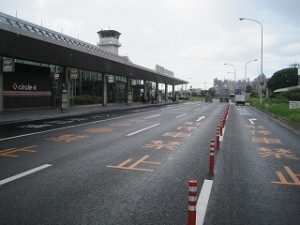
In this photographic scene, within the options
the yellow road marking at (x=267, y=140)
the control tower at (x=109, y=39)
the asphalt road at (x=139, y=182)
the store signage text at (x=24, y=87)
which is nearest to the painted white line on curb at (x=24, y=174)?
the asphalt road at (x=139, y=182)

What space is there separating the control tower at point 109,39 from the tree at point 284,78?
52.2 meters

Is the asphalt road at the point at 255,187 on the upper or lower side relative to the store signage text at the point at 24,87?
lower

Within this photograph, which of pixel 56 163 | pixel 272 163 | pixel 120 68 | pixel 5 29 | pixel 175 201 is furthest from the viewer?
pixel 120 68

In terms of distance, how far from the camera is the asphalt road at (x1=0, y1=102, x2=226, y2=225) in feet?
19.7

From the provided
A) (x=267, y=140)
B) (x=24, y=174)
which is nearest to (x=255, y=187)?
(x=24, y=174)

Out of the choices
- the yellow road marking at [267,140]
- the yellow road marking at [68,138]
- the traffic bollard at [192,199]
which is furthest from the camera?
the yellow road marking at [267,140]

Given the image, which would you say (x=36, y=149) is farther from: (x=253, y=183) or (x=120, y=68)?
(x=120, y=68)

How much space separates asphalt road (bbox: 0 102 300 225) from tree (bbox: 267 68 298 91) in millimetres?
110954

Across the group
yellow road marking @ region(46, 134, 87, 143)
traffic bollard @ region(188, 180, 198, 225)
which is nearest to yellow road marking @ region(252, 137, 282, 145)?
yellow road marking @ region(46, 134, 87, 143)

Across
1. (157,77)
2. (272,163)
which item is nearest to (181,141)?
(272,163)

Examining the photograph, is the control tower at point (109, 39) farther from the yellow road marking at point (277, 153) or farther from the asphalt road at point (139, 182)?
the yellow road marking at point (277, 153)

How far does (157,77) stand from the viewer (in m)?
71.1

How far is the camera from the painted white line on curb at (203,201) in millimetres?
5952

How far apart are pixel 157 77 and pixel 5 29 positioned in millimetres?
47024
